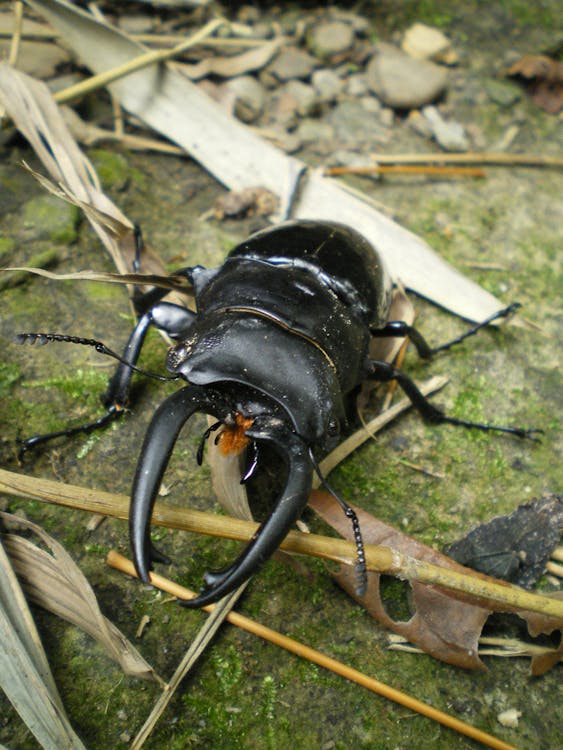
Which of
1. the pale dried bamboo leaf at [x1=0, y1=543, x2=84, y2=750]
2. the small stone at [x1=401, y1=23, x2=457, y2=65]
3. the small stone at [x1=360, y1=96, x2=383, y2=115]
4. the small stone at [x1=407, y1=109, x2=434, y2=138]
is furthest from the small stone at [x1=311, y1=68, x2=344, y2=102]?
the pale dried bamboo leaf at [x1=0, y1=543, x2=84, y2=750]

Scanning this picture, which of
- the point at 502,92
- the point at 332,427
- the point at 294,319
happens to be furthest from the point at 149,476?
the point at 502,92

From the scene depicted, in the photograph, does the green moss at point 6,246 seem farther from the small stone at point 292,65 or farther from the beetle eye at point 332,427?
the small stone at point 292,65

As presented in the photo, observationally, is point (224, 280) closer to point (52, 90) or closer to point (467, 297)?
point (467, 297)

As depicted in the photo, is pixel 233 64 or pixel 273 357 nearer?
pixel 273 357

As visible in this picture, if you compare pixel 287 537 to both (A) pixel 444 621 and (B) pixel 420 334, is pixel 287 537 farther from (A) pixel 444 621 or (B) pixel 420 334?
(B) pixel 420 334

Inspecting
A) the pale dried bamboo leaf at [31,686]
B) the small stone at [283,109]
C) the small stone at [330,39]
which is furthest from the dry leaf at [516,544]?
the small stone at [330,39]

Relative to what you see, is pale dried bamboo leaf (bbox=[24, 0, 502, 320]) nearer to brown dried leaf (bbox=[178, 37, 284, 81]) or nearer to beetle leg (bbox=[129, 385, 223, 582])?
brown dried leaf (bbox=[178, 37, 284, 81])
